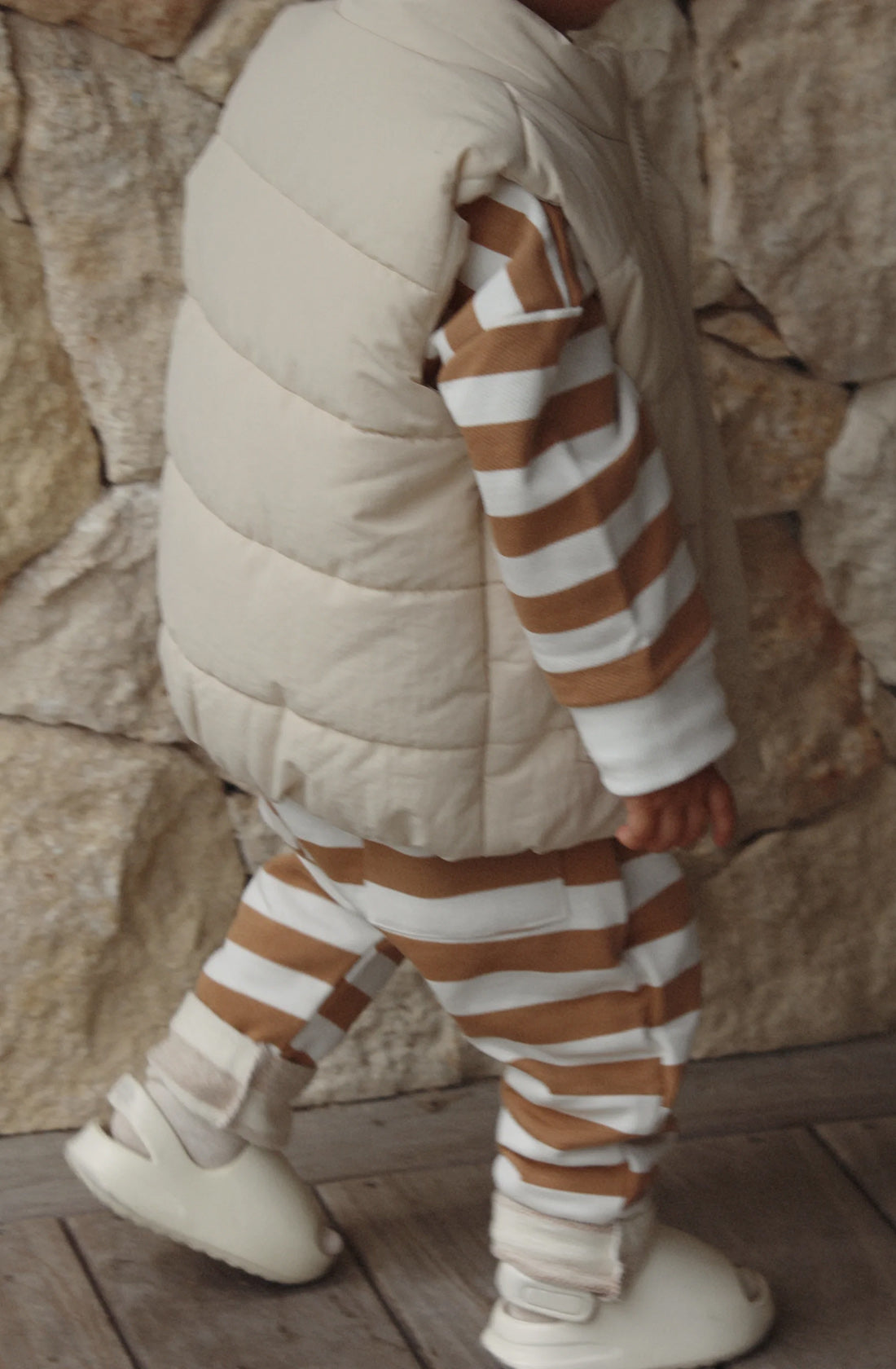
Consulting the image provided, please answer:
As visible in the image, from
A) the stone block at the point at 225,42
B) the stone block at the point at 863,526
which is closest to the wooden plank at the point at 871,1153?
the stone block at the point at 863,526

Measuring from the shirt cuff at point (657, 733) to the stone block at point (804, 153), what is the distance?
486 millimetres

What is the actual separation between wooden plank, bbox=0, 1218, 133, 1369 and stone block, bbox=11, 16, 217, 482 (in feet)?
2.13

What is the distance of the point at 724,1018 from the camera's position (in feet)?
5.12

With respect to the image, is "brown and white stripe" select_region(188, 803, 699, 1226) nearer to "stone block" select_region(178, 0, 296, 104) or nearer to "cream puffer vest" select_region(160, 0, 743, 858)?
"cream puffer vest" select_region(160, 0, 743, 858)

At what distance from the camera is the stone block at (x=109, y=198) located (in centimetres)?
120

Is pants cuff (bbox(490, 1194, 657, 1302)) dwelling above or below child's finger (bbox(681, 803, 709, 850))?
below

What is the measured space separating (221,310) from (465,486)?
20cm

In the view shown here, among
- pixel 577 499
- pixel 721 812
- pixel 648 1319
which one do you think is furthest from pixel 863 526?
pixel 648 1319

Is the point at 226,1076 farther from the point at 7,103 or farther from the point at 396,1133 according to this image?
the point at 7,103

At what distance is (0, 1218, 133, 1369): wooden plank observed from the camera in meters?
1.17

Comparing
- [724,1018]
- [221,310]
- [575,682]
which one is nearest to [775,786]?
[724,1018]

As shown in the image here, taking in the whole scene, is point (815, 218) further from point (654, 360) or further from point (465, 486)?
point (465, 486)

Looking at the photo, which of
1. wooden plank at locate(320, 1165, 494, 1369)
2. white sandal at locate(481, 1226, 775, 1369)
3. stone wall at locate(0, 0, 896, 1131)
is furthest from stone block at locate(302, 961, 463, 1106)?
white sandal at locate(481, 1226, 775, 1369)

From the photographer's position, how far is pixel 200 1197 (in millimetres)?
1212
